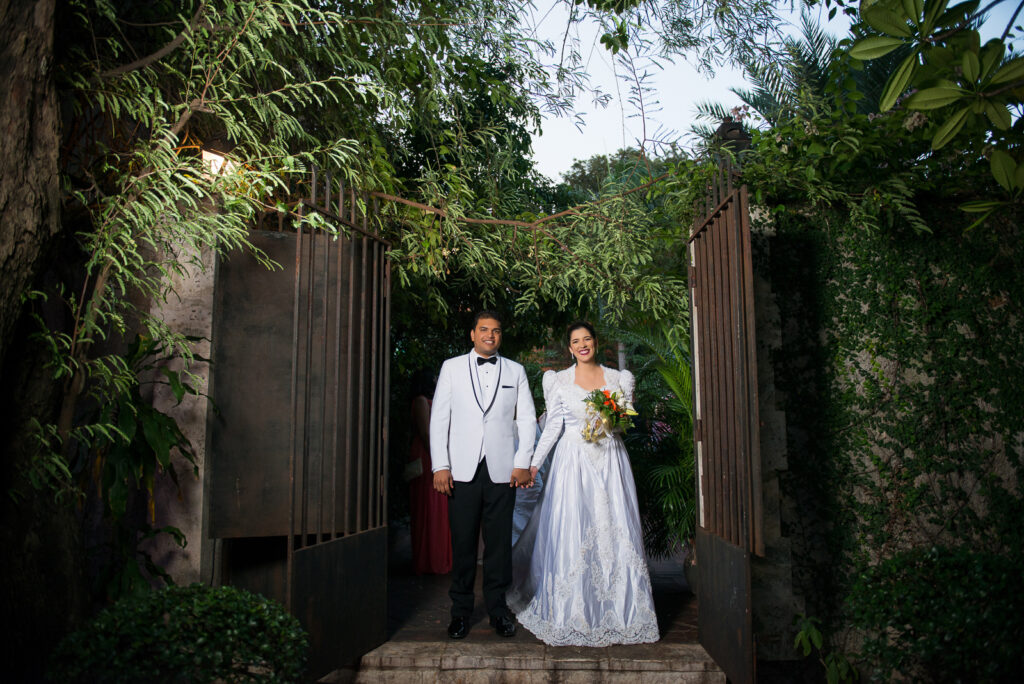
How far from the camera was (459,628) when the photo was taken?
4.68 meters

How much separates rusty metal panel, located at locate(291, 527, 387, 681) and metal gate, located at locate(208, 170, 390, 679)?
0.01 metres

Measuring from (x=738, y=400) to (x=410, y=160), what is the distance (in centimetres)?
497

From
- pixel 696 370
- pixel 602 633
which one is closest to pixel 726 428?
pixel 696 370

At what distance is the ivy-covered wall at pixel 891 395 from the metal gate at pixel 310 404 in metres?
2.66

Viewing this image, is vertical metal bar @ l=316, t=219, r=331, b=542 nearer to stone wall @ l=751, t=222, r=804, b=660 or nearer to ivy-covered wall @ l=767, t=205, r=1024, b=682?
stone wall @ l=751, t=222, r=804, b=660

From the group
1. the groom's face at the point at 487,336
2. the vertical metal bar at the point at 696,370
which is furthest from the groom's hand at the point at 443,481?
the vertical metal bar at the point at 696,370

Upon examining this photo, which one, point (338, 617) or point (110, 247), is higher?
point (110, 247)

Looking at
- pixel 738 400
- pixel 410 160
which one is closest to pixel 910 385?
pixel 738 400

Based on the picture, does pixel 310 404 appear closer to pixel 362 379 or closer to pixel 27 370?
pixel 362 379

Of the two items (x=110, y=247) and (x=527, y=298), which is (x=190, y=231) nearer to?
(x=110, y=247)

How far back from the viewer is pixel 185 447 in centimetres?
427

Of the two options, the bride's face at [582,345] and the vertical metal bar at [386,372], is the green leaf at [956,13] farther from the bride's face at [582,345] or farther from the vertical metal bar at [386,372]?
the vertical metal bar at [386,372]

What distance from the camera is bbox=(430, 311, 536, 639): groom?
478cm

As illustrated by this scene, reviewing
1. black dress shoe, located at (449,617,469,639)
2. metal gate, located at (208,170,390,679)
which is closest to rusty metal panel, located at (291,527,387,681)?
metal gate, located at (208,170,390,679)
